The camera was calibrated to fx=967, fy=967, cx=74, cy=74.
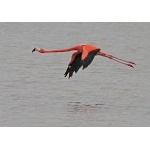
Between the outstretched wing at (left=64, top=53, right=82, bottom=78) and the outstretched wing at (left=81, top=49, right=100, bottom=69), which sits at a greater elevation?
the outstretched wing at (left=64, top=53, right=82, bottom=78)

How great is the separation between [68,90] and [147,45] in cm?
2185

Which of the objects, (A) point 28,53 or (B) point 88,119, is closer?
(B) point 88,119

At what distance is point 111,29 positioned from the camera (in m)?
75.1

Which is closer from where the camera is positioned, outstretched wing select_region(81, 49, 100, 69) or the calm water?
outstretched wing select_region(81, 49, 100, 69)

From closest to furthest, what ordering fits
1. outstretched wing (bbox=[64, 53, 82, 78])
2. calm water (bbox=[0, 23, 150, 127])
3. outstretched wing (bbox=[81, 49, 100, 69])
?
outstretched wing (bbox=[81, 49, 100, 69]), calm water (bbox=[0, 23, 150, 127]), outstretched wing (bbox=[64, 53, 82, 78])

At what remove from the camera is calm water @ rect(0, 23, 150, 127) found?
1134 inches

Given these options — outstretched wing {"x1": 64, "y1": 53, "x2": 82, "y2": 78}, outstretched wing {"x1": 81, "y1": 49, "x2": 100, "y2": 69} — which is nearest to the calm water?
outstretched wing {"x1": 64, "y1": 53, "x2": 82, "y2": 78}

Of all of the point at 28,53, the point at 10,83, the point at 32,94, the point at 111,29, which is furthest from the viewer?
the point at 111,29

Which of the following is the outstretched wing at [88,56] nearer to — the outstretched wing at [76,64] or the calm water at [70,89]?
the calm water at [70,89]

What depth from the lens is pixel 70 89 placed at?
34500 millimetres

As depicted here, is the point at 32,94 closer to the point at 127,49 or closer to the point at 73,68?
the point at 73,68

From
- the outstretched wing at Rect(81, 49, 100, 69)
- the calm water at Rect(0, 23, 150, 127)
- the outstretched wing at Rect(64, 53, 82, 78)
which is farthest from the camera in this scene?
the outstretched wing at Rect(64, 53, 82, 78)

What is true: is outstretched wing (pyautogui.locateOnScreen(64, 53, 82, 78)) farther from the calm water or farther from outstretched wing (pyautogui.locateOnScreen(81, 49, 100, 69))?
outstretched wing (pyautogui.locateOnScreen(81, 49, 100, 69))

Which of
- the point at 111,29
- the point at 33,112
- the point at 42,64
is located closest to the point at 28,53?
the point at 42,64
